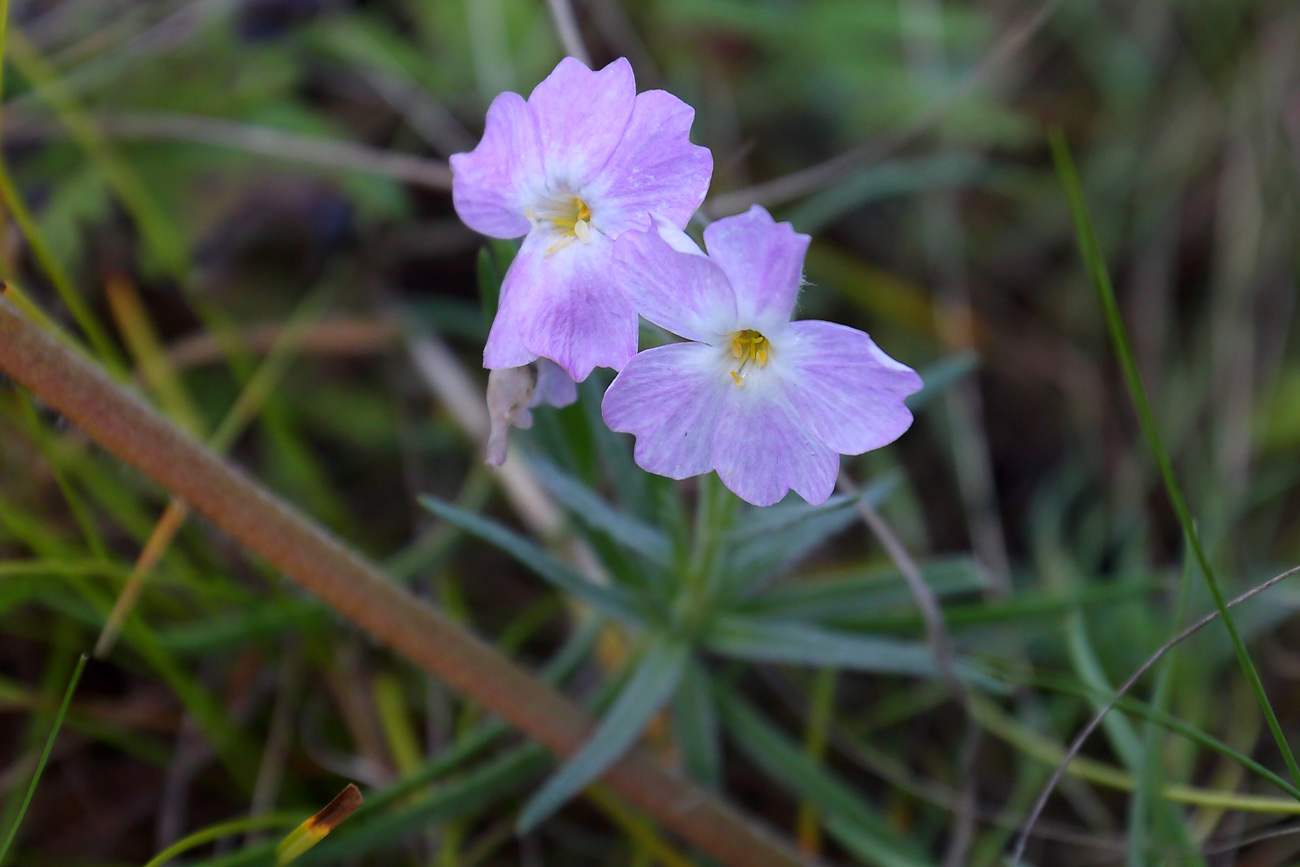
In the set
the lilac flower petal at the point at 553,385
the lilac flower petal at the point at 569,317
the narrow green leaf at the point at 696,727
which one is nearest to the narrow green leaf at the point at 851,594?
the narrow green leaf at the point at 696,727

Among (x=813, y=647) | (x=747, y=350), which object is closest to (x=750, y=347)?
(x=747, y=350)

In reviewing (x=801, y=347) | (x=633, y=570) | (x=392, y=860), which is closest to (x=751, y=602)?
(x=633, y=570)

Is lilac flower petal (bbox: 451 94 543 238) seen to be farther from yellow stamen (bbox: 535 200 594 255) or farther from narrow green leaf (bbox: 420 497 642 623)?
narrow green leaf (bbox: 420 497 642 623)

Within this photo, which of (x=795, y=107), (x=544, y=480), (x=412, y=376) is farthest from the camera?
(x=795, y=107)

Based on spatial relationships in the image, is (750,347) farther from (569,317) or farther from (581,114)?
(581,114)

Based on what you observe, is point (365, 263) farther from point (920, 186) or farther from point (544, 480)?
point (920, 186)

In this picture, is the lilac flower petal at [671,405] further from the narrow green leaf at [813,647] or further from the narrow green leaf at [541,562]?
the narrow green leaf at [813,647]

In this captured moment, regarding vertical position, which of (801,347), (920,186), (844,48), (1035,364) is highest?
(844,48)

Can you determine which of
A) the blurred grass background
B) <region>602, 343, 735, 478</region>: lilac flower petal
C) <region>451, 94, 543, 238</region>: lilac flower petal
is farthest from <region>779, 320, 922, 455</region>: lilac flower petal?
the blurred grass background
